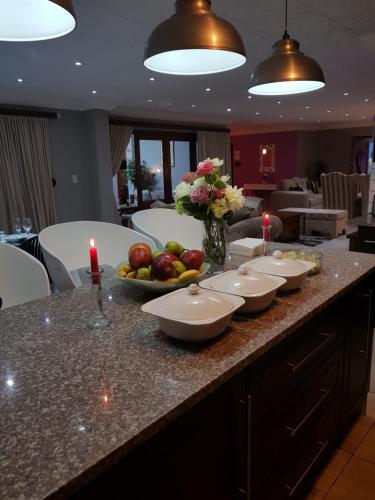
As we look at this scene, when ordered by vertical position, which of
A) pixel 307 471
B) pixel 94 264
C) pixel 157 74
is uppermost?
pixel 157 74

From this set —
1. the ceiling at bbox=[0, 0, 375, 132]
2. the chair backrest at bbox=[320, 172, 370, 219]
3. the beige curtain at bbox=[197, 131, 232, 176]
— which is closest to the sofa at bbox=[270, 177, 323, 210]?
the chair backrest at bbox=[320, 172, 370, 219]

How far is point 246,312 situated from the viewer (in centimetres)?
128

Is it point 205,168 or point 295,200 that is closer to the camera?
point 205,168

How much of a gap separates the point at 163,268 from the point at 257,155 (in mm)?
→ 12246

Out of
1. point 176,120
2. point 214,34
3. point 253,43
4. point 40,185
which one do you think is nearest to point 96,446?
point 214,34

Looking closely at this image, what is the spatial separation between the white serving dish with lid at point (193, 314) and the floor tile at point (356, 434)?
1256 mm

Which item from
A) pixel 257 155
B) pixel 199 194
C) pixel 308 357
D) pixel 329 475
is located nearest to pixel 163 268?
pixel 199 194

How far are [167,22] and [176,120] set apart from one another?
7.52 m

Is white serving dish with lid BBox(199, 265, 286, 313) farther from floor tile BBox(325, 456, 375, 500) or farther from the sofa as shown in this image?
the sofa

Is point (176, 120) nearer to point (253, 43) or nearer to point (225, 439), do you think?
point (253, 43)

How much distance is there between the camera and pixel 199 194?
A: 1615 millimetres

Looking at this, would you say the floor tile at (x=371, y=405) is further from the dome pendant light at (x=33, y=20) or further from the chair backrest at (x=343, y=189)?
the chair backrest at (x=343, y=189)

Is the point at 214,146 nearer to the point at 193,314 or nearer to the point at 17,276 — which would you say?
the point at 17,276

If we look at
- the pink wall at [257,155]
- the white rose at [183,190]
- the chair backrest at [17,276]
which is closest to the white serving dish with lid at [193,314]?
the white rose at [183,190]
